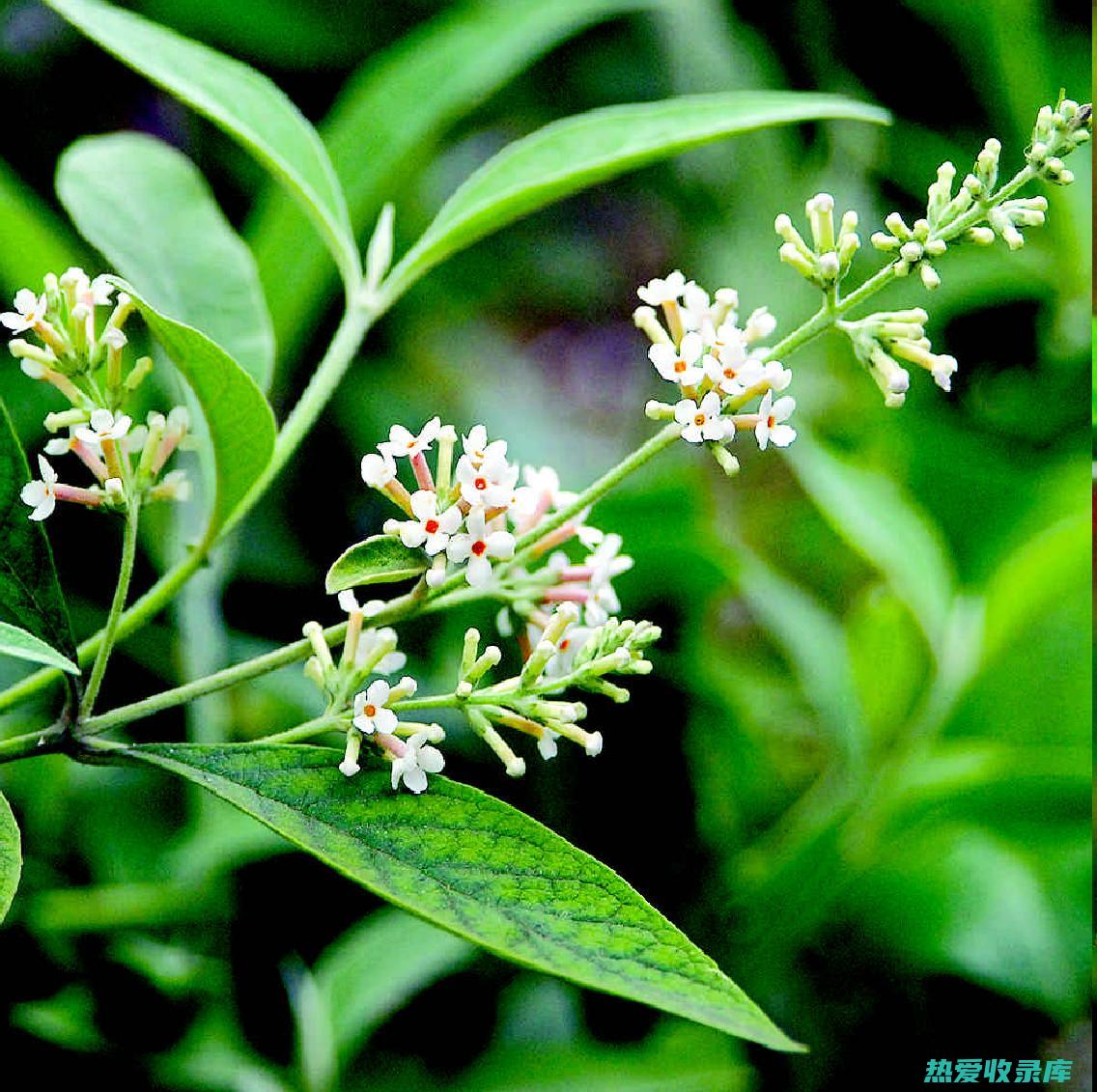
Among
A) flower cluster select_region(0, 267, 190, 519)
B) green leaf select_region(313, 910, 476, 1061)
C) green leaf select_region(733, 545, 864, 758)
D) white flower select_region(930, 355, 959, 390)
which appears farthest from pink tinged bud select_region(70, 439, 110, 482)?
green leaf select_region(733, 545, 864, 758)

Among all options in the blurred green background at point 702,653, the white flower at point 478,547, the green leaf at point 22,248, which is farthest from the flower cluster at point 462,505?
the green leaf at point 22,248

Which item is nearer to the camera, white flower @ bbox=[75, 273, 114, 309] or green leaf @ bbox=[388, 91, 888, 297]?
white flower @ bbox=[75, 273, 114, 309]

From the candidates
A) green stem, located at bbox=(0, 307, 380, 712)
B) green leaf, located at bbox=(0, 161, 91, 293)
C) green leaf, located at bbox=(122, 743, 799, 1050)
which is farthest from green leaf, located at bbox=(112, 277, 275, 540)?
green leaf, located at bbox=(0, 161, 91, 293)

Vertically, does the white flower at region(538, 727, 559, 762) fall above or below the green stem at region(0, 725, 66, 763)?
above

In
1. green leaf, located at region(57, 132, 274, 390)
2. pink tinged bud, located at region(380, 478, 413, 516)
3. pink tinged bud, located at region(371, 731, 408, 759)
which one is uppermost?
green leaf, located at region(57, 132, 274, 390)

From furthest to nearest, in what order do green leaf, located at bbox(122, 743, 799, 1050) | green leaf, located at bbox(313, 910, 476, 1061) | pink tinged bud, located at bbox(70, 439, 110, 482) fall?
green leaf, located at bbox(313, 910, 476, 1061), pink tinged bud, located at bbox(70, 439, 110, 482), green leaf, located at bbox(122, 743, 799, 1050)

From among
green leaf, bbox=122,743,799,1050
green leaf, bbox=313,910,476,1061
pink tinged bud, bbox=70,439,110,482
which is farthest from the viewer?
green leaf, bbox=313,910,476,1061

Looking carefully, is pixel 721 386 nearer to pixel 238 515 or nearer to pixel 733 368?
pixel 733 368

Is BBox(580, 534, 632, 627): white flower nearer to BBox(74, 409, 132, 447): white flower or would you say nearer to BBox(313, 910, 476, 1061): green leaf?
BBox(74, 409, 132, 447): white flower

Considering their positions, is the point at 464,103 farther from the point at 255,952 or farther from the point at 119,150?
the point at 255,952
